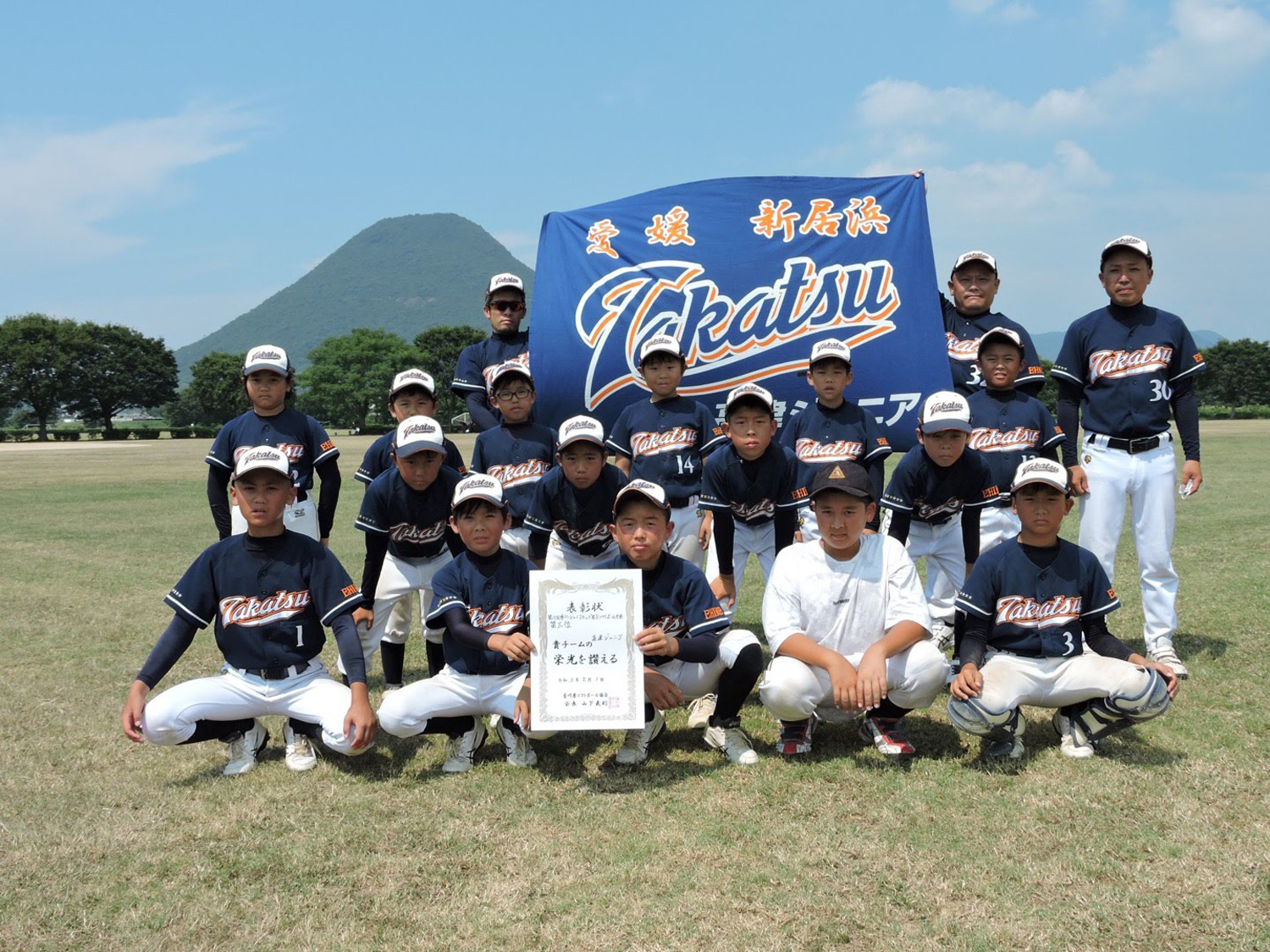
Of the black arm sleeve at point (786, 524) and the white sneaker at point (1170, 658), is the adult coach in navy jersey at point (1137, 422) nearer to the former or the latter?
the white sneaker at point (1170, 658)

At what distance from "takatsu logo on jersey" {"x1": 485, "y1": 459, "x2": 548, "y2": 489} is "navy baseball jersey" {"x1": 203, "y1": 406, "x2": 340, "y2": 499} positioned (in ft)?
3.66

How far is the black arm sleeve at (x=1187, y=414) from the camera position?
232 inches

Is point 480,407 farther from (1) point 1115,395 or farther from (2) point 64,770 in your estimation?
(1) point 1115,395

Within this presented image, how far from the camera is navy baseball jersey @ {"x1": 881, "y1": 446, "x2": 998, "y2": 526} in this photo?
563cm

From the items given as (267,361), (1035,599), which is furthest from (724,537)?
(267,361)

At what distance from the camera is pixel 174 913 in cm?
307

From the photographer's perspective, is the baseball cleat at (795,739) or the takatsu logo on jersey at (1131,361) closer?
the baseball cleat at (795,739)

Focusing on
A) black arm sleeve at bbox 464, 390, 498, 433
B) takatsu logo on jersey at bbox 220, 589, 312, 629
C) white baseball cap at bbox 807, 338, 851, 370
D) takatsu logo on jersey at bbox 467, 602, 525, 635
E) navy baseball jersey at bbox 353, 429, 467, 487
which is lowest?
takatsu logo on jersey at bbox 467, 602, 525, 635

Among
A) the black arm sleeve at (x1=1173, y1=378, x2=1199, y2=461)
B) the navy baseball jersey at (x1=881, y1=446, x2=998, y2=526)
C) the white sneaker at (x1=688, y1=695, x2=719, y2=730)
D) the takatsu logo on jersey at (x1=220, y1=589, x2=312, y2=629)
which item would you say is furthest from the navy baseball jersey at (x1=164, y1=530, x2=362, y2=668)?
the black arm sleeve at (x1=1173, y1=378, x2=1199, y2=461)

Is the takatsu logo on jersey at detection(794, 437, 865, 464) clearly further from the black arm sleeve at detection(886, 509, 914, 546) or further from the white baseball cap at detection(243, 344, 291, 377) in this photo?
the white baseball cap at detection(243, 344, 291, 377)

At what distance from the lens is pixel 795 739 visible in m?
4.46

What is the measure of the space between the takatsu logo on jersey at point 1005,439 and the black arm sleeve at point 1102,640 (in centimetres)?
160

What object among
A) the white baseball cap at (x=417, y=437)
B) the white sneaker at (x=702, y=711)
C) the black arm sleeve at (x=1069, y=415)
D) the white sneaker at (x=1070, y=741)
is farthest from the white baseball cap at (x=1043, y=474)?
the white baseball cap at (x=417, y=437)

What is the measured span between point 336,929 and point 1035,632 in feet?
10.7
